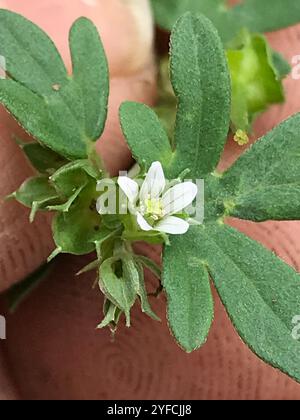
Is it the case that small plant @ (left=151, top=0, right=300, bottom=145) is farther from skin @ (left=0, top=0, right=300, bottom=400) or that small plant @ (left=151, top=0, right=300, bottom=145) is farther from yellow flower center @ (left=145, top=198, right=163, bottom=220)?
yellow flower center @ (left=145, top=198, right=163, bottom=220)

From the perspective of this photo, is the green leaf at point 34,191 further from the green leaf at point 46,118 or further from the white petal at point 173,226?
the white petal at point 173,226

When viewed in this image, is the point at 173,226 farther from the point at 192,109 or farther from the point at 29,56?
the point at 29,56

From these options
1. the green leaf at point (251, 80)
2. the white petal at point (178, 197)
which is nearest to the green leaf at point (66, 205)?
the white petal at point (178, 197)

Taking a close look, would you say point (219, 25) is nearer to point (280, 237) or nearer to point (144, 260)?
point (280, 237)

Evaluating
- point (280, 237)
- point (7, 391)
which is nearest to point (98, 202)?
point (280, 237)

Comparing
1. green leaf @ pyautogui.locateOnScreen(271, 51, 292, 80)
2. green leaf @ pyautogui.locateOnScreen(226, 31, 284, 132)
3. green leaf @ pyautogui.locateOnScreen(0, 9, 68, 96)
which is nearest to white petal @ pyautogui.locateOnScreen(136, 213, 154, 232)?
green leaf @ pyautogui.locateOnScreen(0, 9, 68, 96)

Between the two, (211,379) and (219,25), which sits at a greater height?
(219,25)
